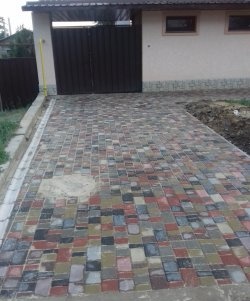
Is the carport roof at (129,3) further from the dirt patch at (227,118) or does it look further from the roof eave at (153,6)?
the dirt patch at (227,118)

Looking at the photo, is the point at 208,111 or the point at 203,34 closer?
the point at 208,111

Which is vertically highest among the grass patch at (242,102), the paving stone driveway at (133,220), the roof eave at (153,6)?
the roof eave at (153,6)

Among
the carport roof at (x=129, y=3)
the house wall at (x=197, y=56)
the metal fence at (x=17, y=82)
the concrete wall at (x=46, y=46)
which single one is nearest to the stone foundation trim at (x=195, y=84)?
the house wall at (x=197, y=56)

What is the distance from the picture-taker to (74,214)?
136 inches

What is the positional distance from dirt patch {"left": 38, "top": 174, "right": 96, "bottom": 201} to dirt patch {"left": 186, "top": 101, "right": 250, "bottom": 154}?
8.85 feet

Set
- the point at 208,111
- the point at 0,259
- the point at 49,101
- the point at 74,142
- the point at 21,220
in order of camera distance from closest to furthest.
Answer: the point at 0,259, the point at 21,220, the point at 74,142, the point at 208,111, the point at 49,101

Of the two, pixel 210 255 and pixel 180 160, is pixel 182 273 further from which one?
pixel 180 160

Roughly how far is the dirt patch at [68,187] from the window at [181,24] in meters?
7.36

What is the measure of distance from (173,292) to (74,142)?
3.81 m

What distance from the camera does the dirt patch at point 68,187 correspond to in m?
3.90

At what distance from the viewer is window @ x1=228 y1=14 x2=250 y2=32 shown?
10.3m

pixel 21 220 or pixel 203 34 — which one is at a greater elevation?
pixel 203 34

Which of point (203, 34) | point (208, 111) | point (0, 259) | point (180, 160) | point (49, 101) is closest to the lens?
point (0, 259)

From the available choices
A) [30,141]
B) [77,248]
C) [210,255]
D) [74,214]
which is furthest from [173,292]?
[30,141]
